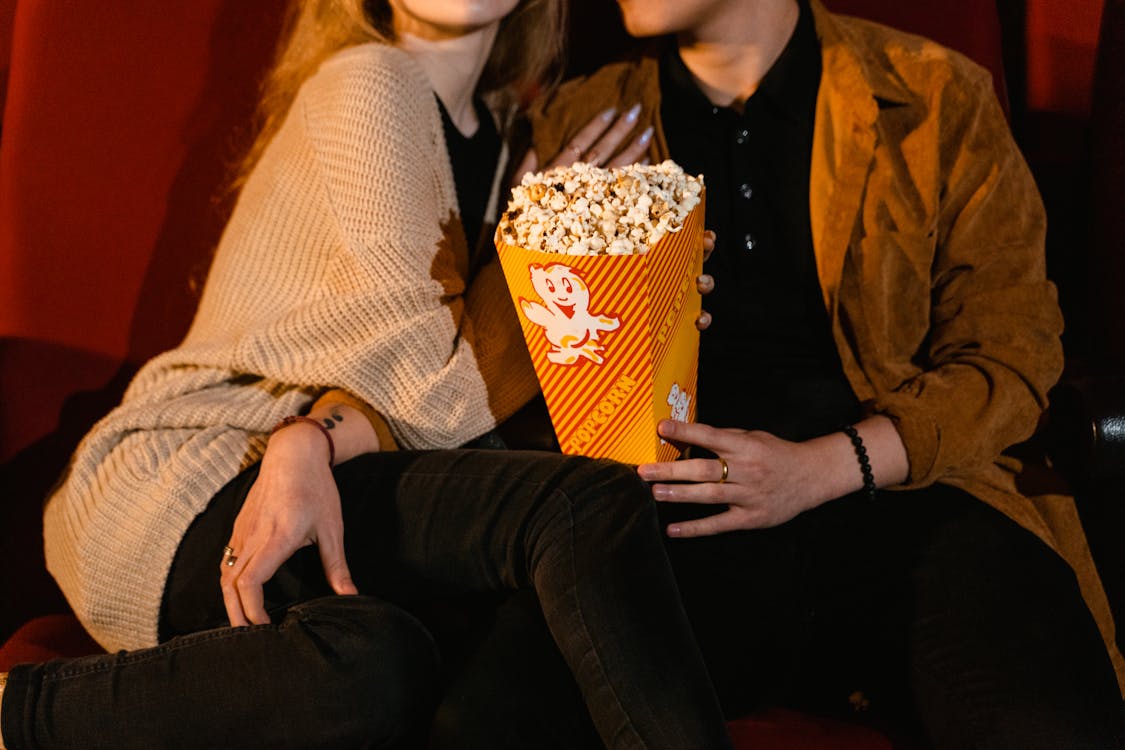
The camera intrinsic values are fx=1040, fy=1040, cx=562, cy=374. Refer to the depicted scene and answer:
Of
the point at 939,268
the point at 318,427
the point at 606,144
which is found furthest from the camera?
the point at 606,144

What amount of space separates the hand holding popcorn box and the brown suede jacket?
30cm

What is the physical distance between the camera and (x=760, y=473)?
4.14 ft

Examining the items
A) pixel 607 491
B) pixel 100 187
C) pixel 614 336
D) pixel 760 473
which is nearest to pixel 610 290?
pixel 614 336

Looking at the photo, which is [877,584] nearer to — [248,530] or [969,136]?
[969,136]

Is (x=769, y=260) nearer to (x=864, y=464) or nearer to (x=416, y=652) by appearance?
(x=864, y=464)

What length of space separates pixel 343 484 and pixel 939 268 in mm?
843

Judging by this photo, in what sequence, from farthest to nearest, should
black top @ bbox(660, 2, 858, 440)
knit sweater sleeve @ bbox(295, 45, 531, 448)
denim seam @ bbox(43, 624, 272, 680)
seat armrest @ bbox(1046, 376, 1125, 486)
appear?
black top @ bbox(660, 2, 858, 440)
knit sweater sleeve @ bbox(295, 45, 531, 448)
seat armrest @ bbox(1046, 376, 1125, 486)
denim seam @ bbox(43, 624, 272, 680)

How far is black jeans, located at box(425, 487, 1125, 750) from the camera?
41.8 inches

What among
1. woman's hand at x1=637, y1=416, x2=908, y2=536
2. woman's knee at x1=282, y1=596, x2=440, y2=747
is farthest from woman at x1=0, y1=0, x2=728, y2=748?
woman's hand at x1=637, y1=416, x2=908, y2=536

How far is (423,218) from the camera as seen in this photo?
4.58 ft

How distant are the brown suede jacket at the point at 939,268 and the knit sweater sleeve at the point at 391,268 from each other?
1.71 feet

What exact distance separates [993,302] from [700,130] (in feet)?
1.57

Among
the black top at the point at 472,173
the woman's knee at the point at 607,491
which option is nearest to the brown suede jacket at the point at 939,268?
the woman's knee at the point at 607,491

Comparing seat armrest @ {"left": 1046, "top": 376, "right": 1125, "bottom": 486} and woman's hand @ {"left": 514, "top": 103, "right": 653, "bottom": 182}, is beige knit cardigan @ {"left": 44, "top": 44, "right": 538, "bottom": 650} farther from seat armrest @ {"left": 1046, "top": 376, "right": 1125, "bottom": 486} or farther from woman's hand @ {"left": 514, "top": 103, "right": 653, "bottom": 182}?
seat armrest @ {"left": 1046, "top": 376, "right": 1125, "bottom": 486}
